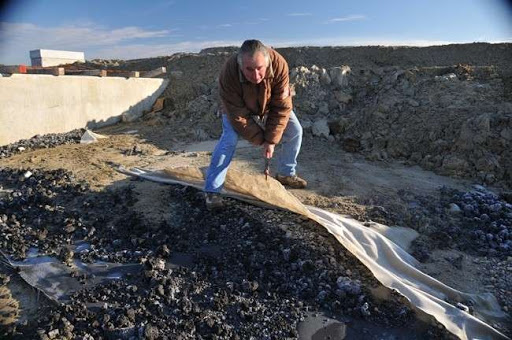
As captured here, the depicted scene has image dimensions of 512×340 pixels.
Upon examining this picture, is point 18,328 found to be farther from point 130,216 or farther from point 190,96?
point 190,96

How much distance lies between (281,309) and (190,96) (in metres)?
6.56

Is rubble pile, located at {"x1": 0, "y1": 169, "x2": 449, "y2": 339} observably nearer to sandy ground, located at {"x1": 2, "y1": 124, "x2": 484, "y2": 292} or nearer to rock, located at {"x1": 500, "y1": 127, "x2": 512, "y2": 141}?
sandy ground, located at {"x1": 2, "y1": 124, "x2": 484, "y2": 292}

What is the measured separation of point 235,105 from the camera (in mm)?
3023

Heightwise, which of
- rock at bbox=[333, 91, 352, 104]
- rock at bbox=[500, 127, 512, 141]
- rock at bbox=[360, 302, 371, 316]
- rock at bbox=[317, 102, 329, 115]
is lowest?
rock at bbox=[360, 302, 371, 316]

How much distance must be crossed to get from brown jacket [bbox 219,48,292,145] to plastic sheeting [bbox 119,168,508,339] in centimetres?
39

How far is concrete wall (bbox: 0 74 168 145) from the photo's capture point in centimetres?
581

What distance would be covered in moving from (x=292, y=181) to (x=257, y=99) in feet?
3.55

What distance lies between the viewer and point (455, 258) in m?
2.78

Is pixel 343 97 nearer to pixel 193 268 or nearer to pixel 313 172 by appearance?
pixel 313 172

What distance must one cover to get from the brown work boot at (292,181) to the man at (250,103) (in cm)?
72

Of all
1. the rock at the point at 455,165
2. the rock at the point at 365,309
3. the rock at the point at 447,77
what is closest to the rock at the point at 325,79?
the rock at the point at 447,77

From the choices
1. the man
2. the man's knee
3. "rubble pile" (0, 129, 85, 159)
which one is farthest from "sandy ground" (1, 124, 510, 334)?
the man's knee

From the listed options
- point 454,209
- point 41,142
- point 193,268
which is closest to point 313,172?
point 454,209

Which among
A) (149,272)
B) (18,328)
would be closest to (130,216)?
(149,272)
